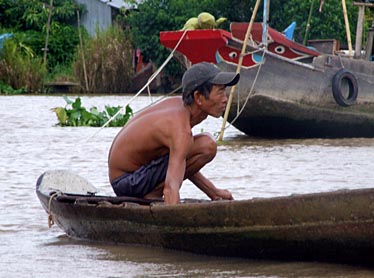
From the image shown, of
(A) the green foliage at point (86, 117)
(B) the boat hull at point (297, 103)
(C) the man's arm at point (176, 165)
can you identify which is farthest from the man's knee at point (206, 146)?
(A) the green foliage at point (86, 117)

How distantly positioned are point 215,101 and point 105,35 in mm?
22289

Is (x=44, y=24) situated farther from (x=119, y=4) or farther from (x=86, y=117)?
(x=86, y=117)

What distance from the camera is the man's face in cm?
520

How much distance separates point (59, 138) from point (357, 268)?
8.18 metres

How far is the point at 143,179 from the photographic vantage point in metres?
5.44

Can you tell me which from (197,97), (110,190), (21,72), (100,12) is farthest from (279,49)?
(100,12)

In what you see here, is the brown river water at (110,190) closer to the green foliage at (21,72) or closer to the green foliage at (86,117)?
the green foliage at (86,117)

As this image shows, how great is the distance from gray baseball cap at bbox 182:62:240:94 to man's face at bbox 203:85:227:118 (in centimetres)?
5

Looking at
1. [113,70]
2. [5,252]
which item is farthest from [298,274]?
[113,70]

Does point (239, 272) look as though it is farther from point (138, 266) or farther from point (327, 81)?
point (327, 81)

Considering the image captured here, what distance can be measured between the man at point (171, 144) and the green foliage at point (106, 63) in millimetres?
21099

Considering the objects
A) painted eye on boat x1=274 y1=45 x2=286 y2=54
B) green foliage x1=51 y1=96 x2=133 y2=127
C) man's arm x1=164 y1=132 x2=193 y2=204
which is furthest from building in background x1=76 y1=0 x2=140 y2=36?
man's arm x1=164 y1=132 x2=193 y2=204

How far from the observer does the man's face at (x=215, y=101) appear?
5.20 m

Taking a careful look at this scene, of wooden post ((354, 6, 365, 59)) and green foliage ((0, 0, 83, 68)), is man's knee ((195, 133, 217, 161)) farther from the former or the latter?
green foliage ((0, 0, 83, 68))
